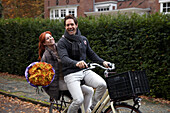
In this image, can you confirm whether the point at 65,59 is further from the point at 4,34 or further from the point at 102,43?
the point at 4,34

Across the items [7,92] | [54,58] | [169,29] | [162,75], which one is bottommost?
[7,92]

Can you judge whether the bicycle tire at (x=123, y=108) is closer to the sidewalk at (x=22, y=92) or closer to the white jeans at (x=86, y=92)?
the white jeans at (x=86, y=92)

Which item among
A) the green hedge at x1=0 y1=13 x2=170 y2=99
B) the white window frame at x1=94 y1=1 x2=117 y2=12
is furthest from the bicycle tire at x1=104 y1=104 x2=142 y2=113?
the white window frame at x1=94 y1=1 x2=117 y2=12

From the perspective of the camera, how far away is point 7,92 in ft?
25.7

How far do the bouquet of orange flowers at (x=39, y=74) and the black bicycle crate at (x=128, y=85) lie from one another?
0.98m

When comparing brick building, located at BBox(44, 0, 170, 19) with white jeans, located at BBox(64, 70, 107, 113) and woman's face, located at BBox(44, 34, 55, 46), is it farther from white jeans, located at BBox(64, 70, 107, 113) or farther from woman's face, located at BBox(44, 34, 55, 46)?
white jeans, located at BBox(64, 70, 107, 113)

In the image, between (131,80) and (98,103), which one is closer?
(131,80)

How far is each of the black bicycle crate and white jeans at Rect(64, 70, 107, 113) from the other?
433mm

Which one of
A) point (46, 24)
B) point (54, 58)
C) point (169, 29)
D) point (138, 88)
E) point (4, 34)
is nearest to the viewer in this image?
point (138, 88)

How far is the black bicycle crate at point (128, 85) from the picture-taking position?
3.24 meters

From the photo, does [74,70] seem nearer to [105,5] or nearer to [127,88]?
[127,88]

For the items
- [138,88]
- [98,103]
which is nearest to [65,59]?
[98,103]

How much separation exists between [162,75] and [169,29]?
1381 mm

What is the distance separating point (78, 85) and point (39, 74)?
684 mm
